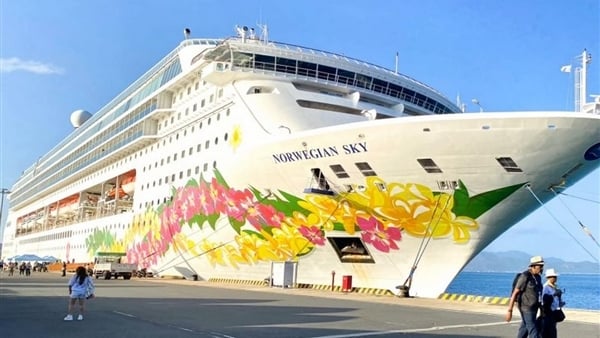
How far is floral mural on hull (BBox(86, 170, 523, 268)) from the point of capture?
53.8 feet

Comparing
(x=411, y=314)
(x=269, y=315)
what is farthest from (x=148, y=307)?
(x=411, y=314)

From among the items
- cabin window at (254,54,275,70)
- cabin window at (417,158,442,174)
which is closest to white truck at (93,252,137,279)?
cabin window at (254,54,275,70)

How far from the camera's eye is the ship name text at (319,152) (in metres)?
16.9

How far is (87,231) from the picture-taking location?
4744cm

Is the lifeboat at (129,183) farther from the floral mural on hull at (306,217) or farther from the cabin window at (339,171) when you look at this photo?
the cabin window at (339,171)

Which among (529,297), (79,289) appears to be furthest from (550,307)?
(79,289)

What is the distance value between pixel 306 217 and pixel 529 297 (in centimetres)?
1239

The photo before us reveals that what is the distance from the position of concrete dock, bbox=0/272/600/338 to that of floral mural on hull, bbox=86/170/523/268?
219cm

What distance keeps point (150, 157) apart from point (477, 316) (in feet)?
83.8

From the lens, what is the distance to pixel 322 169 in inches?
715

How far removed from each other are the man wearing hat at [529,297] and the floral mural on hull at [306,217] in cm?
915

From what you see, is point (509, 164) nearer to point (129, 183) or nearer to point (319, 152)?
point (319, 152)

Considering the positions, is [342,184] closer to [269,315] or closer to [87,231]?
[269,315]

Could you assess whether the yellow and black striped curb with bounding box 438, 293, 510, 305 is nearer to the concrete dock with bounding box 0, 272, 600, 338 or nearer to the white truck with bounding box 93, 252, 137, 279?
the concrete dock with bounding box 0, 272, 600, 338
